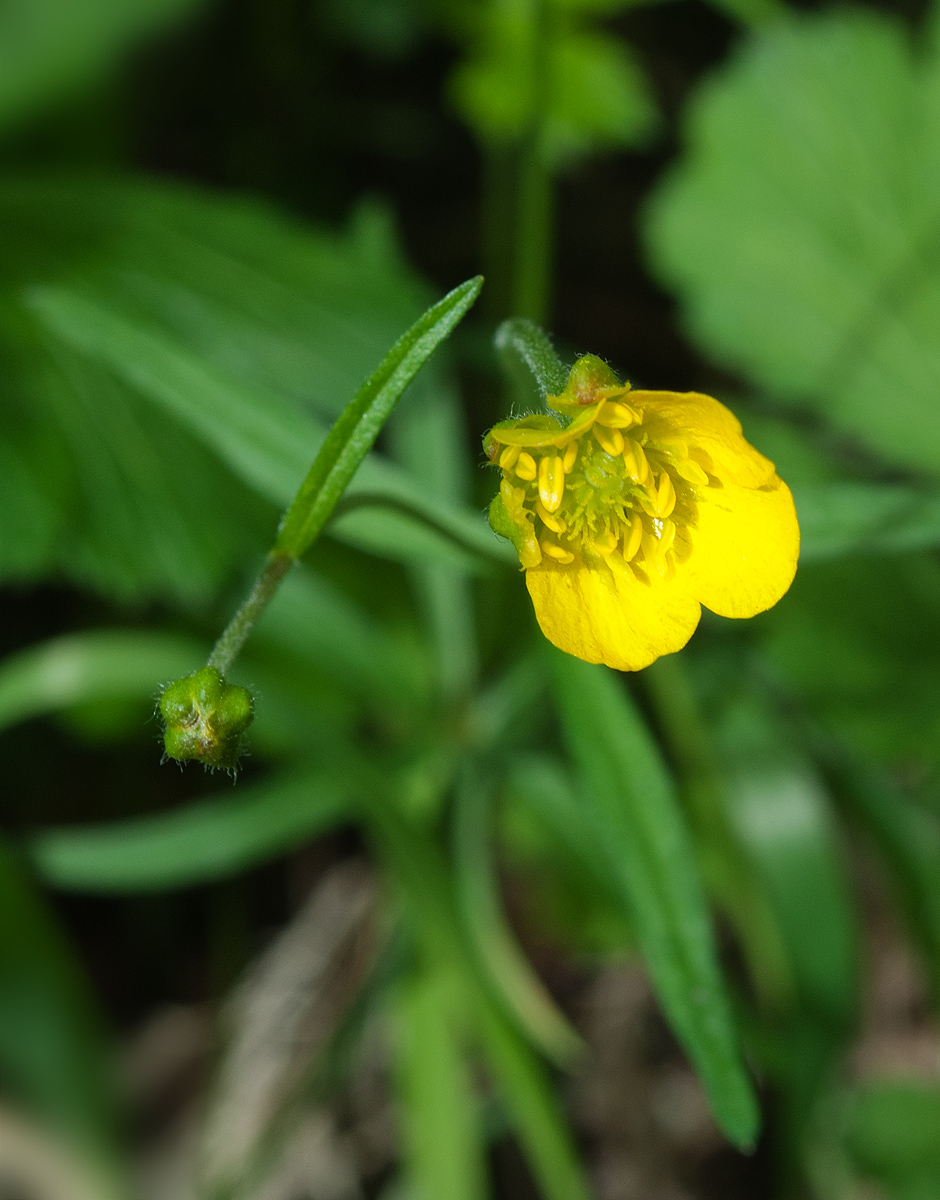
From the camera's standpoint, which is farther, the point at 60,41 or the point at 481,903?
the point at 60,41

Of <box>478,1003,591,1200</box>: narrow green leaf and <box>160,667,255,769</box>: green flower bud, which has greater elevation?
<box>160,667,255,769</box>: green flower bud

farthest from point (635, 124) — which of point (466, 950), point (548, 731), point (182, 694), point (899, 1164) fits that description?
point (899, 1164)

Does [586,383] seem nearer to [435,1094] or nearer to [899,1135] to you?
[435,1094]

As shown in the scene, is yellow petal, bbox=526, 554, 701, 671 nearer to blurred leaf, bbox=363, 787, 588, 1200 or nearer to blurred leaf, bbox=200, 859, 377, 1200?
blurred leaf, bbox=363, 787, 588, 1200

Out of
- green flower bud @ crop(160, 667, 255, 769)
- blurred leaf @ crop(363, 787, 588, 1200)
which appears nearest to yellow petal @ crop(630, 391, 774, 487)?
green flower bud @ crop(160, 667, 255, 769)

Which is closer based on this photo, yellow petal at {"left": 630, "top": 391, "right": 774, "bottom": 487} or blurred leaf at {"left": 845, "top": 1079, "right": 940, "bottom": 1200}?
yellow petal at {"left": 630, "top": 391, "right": 774, "bottom": 487}

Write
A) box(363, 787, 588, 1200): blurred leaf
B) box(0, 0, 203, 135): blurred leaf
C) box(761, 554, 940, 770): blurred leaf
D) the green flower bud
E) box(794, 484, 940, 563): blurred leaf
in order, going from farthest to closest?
1. box(761, 554, 940, 770): blurred leaf
2. box(0, 0, 203, 135): blurred leaf
3. box(363, 787, 588, 1200): blurred leaf
4. box(794, 484, 940, 563): blurred leaf
5. the green flower bud

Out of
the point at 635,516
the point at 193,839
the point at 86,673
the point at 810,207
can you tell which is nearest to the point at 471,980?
the point at 193,839
